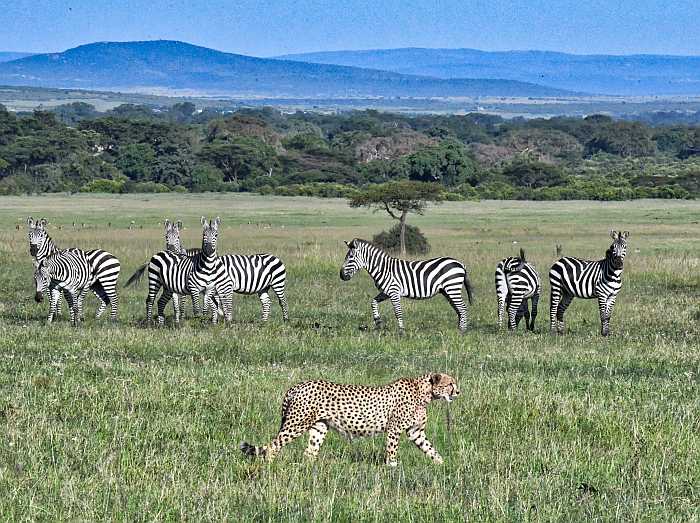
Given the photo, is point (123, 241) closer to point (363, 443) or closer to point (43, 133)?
point (363, 443)

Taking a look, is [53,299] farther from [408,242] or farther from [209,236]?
[408,242]

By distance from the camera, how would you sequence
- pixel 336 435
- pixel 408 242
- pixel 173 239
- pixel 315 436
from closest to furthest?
pixel 315 436
pixel 336 435
pixel 173 239
pixel 408 242

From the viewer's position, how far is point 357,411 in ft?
28.2

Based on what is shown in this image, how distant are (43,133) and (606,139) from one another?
64312 mm

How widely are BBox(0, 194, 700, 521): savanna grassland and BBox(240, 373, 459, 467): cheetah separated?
205 millimetres

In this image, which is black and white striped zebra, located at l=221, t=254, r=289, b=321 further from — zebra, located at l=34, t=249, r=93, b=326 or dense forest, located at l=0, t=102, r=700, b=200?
dense forest, located at l=0, t=102, r=700, b=200

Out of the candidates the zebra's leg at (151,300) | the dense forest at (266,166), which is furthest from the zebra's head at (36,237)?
the dense forest at (266,166)

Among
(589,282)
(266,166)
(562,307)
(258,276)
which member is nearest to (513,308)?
(562,307)

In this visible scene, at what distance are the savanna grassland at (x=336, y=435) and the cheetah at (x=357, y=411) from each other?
0.67 feet

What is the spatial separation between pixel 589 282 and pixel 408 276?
2.93 m

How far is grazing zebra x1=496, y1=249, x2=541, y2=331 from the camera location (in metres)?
19.5

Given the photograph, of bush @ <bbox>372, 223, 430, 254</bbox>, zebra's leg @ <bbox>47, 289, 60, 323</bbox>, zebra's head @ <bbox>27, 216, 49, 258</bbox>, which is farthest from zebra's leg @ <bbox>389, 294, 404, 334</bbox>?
bush @ <bbox>372, 223, 430, 254</bbox>

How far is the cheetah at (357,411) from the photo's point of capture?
28.0 feet

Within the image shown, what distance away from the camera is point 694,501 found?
27.6 ft
